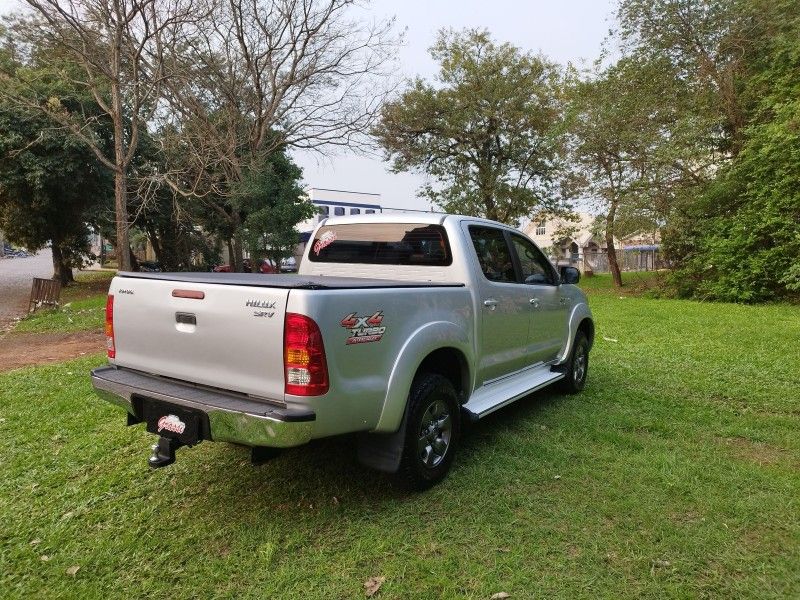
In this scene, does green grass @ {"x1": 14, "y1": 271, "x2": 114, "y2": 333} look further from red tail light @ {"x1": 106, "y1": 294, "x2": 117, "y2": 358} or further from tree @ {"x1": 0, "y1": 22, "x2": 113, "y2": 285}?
red tail light @ {"x1": 106, "y1": 294, "x2": 117, "y2": 358}

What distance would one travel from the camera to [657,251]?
57.9 ft

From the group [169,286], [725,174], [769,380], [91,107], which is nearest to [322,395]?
[169,286]

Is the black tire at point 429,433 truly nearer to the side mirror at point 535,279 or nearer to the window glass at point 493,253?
the window glass at point 493,253

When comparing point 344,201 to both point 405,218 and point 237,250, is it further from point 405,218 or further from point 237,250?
point 405,218

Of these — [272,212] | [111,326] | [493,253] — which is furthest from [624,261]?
[111,326]

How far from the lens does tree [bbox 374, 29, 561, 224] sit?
22250mm

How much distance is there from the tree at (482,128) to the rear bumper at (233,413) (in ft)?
65.1

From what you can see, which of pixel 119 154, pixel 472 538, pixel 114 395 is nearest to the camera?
pixel 472 538

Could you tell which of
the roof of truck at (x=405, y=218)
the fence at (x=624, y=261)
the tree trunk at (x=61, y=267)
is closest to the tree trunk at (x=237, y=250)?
the tree trunk at (x=61, y=267)

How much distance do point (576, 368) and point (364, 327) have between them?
3679 millimetres

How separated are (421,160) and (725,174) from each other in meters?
13.4

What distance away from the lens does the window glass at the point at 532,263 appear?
188 inches

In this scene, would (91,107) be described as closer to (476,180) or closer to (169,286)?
(476,180)

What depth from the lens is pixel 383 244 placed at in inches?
166
